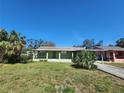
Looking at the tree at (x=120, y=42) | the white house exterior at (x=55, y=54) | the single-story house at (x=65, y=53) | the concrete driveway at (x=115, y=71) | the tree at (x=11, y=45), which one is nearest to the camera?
the concrete driveway at (x=115, y=71)

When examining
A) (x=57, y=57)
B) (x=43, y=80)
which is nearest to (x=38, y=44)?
(x=57, y=57)

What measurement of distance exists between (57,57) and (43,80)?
25.0m

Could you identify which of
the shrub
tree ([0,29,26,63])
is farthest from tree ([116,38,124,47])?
tree ([0,29,26,63])

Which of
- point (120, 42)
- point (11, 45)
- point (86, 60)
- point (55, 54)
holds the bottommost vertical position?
point (86, 60)

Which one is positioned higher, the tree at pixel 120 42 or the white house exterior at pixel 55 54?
the tree at pixel 120 42

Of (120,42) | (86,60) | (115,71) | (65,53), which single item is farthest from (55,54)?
(120,42)

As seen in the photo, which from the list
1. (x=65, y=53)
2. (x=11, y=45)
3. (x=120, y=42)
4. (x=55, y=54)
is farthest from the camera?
(x=120, y=42)

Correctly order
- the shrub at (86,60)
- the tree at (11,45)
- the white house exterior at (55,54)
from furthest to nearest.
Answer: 1. the white house exterior at (55,54)
2. the tree at (11,45)
3. the shrub at (86,60)

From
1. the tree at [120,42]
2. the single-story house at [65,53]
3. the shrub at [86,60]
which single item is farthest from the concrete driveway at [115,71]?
the tree at [120,42]

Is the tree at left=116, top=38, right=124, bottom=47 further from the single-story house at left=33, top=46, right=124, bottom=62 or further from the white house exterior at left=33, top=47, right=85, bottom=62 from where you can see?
the white house exterior at left=33, top=47, right=85, bottom=62

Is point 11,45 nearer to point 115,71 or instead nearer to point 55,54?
point 55,54

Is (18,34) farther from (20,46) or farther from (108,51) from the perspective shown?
(108,51)

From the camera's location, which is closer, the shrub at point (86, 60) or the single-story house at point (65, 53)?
the shrub at point (86, 60)

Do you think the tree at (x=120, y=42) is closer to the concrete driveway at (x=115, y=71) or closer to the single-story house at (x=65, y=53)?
the single-story house at (x=65, y=53)
